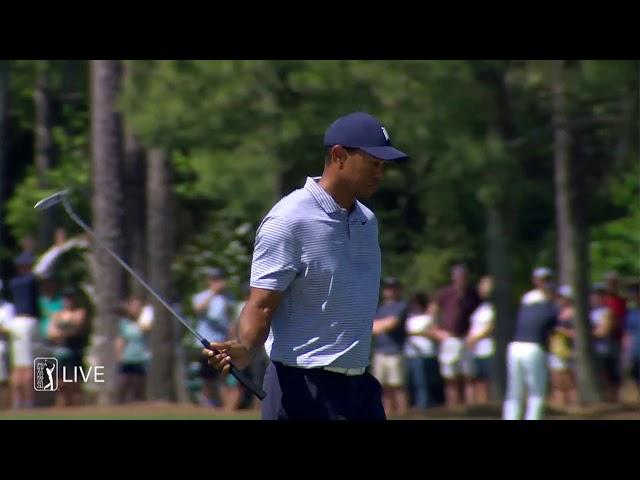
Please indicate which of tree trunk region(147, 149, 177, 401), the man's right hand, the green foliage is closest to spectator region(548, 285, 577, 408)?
the green foliage

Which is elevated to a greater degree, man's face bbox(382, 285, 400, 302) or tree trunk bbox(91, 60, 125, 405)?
tree trunk bbox(91, 60, 125, 405)

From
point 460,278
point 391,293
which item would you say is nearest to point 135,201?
point 460,278

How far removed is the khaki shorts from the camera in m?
16.1

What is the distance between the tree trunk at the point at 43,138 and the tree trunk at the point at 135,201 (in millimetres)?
3784

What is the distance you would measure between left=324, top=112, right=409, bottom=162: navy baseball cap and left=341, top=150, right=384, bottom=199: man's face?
3 cm

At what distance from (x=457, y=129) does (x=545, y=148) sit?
2.51 meters

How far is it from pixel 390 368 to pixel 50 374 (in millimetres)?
3721

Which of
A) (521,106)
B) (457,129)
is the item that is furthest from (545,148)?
(457,129)

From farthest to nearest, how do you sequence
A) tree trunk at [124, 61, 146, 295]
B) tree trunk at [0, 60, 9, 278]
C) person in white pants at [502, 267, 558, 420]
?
tree trunk at [0, 60, 9, 278] < tree trunk at [124, 61, 146, 295] < person in white pants at [502, 267, 558, 420]

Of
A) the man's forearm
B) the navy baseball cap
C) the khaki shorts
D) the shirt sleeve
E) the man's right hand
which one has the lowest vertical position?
the khaki shorts

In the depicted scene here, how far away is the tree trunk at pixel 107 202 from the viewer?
2008 centimetres

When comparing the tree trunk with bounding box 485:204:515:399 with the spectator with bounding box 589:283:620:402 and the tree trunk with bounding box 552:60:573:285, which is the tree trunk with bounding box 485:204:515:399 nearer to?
the tree trunk with bounding box 552:60:573:285

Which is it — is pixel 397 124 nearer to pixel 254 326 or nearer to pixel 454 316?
pixel 454 316

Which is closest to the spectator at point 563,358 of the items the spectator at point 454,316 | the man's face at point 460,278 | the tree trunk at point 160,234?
the spectator at point 454,316
